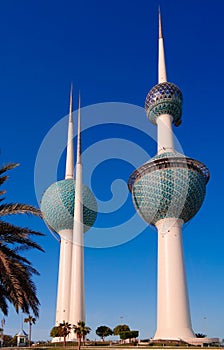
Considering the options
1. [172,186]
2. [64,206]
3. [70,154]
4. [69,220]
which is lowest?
[69,220]

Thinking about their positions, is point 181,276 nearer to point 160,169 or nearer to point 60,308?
point 160,169

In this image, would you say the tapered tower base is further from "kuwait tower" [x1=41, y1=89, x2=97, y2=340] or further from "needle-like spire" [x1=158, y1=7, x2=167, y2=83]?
"needle-like spire" [x1=158, y1=7, x2=167, y2=83]

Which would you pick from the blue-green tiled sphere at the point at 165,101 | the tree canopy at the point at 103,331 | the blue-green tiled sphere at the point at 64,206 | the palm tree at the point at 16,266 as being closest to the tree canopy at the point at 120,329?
the tree canopy at the point at 103,331

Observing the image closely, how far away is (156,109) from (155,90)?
4.42 m

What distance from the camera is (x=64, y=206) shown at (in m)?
101

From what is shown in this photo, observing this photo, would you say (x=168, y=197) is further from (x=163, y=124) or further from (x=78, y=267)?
(x=78, y=267)

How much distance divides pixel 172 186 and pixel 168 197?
236cm

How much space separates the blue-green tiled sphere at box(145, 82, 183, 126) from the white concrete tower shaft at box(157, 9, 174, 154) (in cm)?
175

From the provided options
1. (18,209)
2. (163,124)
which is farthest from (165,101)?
(18,209)

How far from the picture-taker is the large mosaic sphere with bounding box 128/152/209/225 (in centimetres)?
8206

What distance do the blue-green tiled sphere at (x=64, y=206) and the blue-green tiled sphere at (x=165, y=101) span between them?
82.6ft

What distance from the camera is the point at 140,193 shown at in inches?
3457

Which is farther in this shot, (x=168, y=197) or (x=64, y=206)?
(x=64, y=206)

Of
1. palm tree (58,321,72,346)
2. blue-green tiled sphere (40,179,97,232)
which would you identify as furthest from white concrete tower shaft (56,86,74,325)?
palm tree (58,321,72,346)
